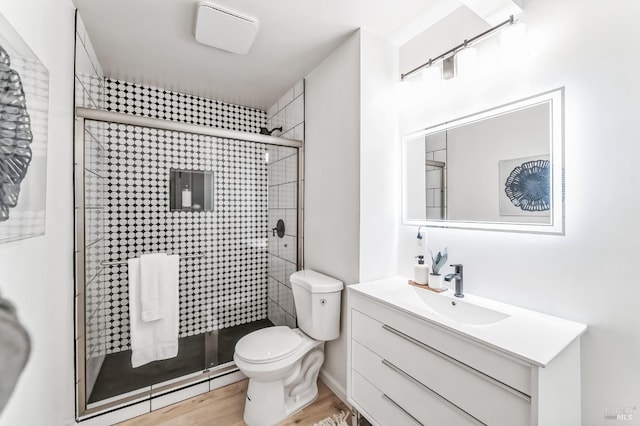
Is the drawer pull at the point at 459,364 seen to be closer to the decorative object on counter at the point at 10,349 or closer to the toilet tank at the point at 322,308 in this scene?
the toilet tank at the point at 322,308

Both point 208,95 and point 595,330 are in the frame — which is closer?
point 595,330

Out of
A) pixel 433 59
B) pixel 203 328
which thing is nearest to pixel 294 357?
pixel 203 328

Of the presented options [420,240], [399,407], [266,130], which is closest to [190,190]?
[266,130]

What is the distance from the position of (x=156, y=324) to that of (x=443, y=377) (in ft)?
5.46

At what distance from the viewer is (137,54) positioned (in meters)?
1.96

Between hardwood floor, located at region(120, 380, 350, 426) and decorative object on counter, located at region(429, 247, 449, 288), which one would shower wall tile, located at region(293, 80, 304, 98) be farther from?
hardwood floor, located at region(120, 380, 350, 426)

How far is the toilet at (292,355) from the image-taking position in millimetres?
1578

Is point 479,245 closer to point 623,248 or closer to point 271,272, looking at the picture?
point 623,248

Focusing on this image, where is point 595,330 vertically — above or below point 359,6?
below

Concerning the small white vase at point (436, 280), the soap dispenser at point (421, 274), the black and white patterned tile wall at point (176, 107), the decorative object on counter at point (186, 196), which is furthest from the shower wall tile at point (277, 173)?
the small white vase at point (436, 280)

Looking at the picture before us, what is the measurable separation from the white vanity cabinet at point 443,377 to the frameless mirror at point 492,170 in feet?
1.87

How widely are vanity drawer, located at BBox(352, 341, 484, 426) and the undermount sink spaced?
1.12 ft

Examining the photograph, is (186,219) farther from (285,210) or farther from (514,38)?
(514,38)

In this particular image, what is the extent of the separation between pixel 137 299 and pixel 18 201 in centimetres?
107
